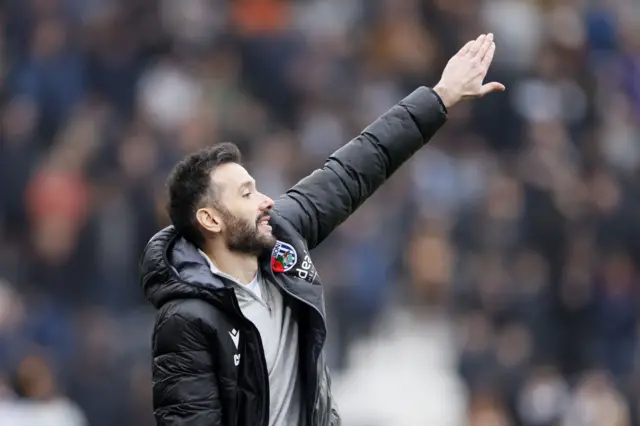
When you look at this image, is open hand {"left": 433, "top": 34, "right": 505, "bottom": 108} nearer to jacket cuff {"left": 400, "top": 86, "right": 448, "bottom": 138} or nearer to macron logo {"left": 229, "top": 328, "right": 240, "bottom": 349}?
jacket cuff {"left": 400, "top": 86, "right": 448, "bottom": 138}

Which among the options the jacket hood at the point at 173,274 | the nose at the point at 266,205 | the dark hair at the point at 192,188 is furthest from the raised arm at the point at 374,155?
the jacket hood at the point at 173,274

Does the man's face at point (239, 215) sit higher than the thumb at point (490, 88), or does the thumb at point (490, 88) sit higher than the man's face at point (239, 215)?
the thumb at point (490, 88)

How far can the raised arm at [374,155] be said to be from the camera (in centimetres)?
514

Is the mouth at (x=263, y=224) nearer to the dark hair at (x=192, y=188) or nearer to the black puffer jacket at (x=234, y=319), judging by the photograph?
the black puffer jacket at (x=234, y=319)

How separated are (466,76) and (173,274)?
1.32 metres

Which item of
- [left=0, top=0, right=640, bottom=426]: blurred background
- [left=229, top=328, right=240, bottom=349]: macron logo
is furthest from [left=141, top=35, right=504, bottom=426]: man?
[left=0, top=0, right=640, bottom=426]: blurred background

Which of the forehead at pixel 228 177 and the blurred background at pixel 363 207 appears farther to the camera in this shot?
the blurred background at pixel 363 207

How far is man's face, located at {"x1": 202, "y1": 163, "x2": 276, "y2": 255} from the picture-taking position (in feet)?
16.0

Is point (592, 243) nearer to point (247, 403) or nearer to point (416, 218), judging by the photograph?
point (416, 218)

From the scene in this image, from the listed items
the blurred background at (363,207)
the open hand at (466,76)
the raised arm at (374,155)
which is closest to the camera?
the raised arm at (374,155)

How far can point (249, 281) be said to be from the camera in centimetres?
496

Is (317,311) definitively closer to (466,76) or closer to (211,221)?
(211,221)

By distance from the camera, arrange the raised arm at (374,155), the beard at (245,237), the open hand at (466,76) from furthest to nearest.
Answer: the open hand at (466,76) → the raised arm at (374,155) → the beard at (245,237)

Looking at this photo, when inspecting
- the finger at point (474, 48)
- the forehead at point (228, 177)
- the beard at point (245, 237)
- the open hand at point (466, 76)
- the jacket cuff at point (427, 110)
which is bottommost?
the beard at point (245, 237)
